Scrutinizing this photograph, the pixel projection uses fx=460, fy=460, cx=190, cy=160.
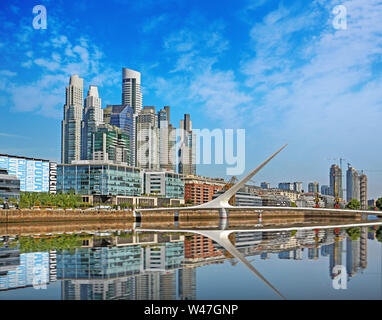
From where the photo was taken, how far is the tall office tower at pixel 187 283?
27.4ft

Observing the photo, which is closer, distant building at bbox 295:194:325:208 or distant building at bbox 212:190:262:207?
distant building at bbox 212:190:262:207

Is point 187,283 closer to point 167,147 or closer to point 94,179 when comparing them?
point 94,179

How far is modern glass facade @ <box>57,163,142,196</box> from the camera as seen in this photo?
220 feet

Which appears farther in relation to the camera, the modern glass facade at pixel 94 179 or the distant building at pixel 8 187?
the modern glass facade at pixel 94 179

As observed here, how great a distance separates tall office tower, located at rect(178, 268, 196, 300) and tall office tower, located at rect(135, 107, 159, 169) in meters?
123

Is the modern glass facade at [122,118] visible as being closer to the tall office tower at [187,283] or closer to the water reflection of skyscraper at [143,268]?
the water reflection of skyscraper at [143,268]

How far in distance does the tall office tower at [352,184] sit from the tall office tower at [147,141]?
284ft

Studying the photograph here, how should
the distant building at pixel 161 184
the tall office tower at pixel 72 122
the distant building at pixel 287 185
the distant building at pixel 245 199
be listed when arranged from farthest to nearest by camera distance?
the distant building at pixel 287 185
the tall office tower at pixel 72 122
the distant building at pixel 245 199
the distant building at pixel 161 184

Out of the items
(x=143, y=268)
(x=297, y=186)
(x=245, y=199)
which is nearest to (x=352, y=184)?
(x=297, y=186)

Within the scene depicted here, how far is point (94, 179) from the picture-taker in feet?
220

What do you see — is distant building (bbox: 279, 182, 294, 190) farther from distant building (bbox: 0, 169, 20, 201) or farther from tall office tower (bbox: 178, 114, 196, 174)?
distant building (bbox: 0, 169, 20, 201)

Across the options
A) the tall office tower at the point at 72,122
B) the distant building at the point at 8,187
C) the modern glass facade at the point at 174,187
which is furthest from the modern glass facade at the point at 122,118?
the distant building at the point at 8,187

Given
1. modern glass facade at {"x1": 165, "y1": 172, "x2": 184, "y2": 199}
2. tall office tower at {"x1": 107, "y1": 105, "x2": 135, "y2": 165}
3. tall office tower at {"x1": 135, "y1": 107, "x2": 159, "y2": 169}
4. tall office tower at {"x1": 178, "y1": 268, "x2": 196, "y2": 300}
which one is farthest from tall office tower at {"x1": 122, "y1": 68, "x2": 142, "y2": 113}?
tall office tower at {"x1": 178, "y1": 268, "x2": 196, "y2": 300}
